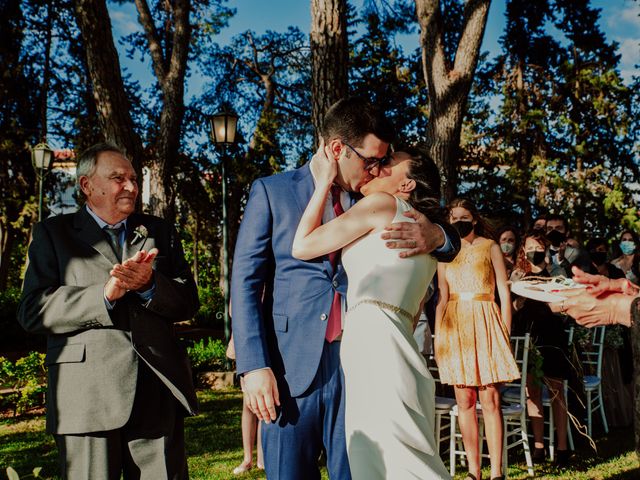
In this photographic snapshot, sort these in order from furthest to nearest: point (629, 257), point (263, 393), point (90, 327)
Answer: point (629, 257), point (90, 327), point (263, 393)

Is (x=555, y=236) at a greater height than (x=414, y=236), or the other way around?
(x=555, y=236)

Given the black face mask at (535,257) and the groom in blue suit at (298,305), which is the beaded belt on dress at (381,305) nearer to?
the groom in blue suit at (298,305)

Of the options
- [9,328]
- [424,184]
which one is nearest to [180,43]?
[9,328]

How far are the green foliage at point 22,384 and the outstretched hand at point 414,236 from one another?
277 inches

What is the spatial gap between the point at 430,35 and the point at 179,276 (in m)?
7.53

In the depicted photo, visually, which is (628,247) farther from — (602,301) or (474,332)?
(602,301)

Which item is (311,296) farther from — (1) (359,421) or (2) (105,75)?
(2) (105,75)

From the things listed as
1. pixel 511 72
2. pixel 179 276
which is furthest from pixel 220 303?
pixel 179 276

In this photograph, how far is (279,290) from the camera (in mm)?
2615

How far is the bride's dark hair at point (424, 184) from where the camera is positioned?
2.94m

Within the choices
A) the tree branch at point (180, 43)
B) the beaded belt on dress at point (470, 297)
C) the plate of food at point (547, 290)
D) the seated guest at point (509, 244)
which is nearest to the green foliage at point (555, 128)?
the tree branch at point (180, 43)

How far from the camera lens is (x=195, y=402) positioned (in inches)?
118

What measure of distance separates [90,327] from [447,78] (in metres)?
7.49

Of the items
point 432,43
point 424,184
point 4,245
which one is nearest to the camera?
point 424,184
